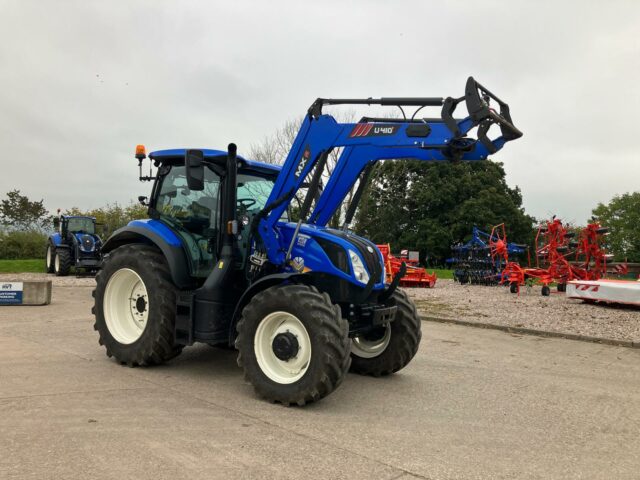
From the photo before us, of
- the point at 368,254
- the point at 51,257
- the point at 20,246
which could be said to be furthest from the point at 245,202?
the point at 20,246

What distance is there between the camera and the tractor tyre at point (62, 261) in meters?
19.7

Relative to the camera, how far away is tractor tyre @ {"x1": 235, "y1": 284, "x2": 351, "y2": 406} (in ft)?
14.4

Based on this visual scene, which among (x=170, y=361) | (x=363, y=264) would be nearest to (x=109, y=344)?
(x=170, y=361)

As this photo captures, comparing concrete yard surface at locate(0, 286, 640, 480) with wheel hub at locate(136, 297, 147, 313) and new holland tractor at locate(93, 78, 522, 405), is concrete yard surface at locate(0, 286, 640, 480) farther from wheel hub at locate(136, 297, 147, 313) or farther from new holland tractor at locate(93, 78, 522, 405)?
wheel hub at locate(136, 297, 147, 313)

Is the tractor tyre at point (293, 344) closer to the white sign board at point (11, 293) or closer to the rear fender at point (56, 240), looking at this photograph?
the white sign board at point (11, 293)

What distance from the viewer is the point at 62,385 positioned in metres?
5.00

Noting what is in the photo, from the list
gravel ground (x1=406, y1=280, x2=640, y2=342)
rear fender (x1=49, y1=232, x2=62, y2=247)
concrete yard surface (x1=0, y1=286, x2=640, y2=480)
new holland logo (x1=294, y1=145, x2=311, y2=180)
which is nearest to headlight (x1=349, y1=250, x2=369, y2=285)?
new holland logo (x1=294, y1=145, x2=311, y2=180)

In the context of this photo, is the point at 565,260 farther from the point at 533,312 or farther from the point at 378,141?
the point at 378,141

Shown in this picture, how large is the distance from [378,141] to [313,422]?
268cm

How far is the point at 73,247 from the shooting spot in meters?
20.2

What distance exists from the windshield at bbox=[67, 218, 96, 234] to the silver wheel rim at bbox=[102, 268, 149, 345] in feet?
53.8

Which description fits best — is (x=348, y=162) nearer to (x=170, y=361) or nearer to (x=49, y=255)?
(x=170, y=361)

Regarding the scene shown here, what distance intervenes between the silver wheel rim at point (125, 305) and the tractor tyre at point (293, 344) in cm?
189

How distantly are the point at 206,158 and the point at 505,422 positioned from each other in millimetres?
3944
